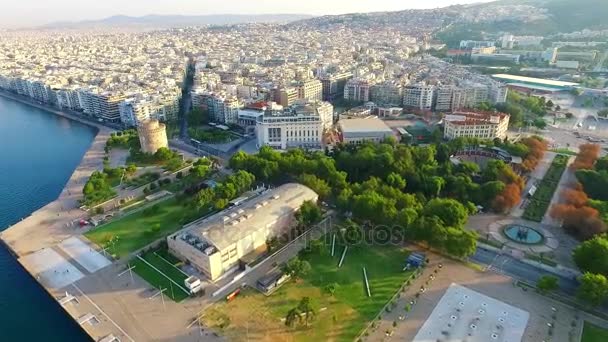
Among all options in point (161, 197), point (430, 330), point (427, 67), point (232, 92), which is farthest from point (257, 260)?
point (427, 67)

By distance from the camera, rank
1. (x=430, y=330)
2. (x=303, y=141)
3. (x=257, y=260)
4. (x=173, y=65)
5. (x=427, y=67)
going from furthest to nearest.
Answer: (x=173, y=65) < (x=427, y=67) < (x=303, y=141) < (x=257, y=260) < (x=430, y=330)

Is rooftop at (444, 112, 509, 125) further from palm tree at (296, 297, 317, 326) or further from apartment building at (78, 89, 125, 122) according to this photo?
apartment building at (78, 89, 125, 122)

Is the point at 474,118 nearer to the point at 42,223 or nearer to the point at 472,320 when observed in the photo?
the point at 472,320

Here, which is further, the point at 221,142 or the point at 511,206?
the point at 221,142

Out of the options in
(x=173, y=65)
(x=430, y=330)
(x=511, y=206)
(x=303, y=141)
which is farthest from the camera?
(x=173, y=65)

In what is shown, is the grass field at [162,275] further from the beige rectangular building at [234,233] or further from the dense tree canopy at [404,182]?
the dense tree canopy at [404,182]

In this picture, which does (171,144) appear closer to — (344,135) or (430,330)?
(344,135)

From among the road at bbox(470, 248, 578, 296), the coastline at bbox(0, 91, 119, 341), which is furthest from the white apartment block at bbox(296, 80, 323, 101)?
the road at bbox(470, 248, 578, 296)
